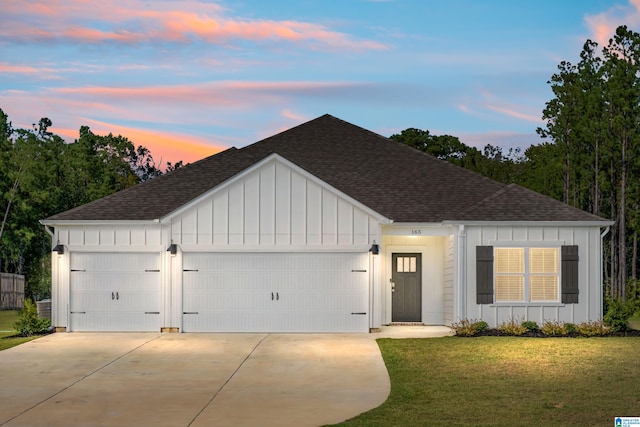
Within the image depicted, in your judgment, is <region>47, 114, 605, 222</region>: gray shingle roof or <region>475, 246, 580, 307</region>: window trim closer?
<region>475, 246, 580, 307</region>: window trim

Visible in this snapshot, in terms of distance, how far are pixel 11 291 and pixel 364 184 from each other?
19157 millimetres

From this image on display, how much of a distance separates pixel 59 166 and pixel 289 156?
23163 millimetres

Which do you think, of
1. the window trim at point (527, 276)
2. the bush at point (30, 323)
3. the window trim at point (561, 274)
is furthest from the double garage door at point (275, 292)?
the bush at point (30, 323)

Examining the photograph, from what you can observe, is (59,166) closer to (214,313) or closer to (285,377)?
(214,313)

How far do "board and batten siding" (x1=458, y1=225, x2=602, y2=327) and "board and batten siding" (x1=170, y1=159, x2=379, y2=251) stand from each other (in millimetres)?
2615

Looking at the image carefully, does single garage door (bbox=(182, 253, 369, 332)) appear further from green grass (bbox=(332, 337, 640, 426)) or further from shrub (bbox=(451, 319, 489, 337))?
green grass (bbox=(332, 337, 640, 426))

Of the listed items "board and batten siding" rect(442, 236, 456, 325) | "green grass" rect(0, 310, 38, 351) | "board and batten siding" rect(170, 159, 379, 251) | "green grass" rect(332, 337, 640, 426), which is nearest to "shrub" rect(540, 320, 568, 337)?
"green grass" rect(332, 337, 640, 426)

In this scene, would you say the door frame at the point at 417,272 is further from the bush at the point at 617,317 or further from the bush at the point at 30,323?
the bush at the point at 30,323

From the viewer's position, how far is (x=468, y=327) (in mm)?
21516

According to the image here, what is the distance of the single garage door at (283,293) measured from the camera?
891 inches

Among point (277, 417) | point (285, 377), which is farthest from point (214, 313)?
point (277, 417)

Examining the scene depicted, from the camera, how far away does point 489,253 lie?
22500 millimetres

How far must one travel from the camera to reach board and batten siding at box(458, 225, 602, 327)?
2250 centimetres

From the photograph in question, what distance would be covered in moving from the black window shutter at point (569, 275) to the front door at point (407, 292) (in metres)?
3.91
